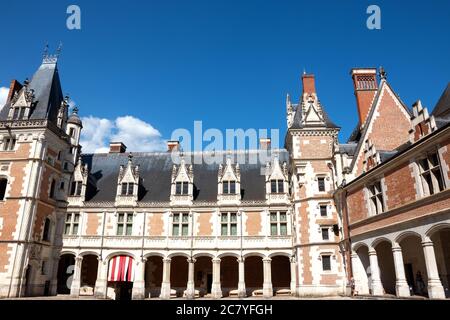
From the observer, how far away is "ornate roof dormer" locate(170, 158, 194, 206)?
939 inches

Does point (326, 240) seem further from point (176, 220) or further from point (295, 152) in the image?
point (176, 220)

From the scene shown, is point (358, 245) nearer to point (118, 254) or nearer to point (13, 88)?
point (118, 254)

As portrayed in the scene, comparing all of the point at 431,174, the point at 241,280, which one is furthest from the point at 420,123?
the point at 241,280

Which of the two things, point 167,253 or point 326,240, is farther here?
point 167,253

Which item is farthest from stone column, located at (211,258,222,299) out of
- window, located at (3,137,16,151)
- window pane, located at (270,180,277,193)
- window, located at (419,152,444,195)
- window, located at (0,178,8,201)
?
window, located at (3,137,16,151)

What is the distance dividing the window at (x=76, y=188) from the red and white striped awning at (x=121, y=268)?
19.4 ft

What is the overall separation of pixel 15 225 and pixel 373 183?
2145 cm

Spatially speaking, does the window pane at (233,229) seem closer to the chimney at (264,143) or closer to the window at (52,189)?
the chimney at (264,143)

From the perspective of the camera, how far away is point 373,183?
51.8 ft

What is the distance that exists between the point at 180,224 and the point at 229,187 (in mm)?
4412

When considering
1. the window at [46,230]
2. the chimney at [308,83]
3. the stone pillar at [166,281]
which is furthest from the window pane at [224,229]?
the window at [46,230]

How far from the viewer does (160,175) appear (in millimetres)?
27172

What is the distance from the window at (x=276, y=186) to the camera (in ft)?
77.8
